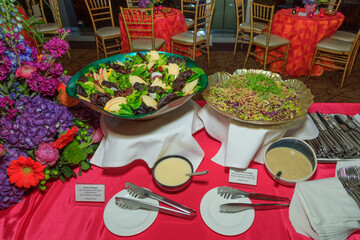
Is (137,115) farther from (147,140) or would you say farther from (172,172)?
(172,172)

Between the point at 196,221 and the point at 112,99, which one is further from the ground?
the point at 112,99

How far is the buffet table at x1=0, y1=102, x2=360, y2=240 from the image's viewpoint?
74 centimetres

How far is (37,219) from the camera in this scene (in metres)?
0.79

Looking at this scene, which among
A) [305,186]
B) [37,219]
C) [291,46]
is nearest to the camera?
[305,186]

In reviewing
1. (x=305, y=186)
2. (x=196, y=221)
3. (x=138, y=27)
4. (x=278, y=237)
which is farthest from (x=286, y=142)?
(x=138, y=27)

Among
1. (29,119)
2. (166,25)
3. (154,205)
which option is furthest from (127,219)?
(166,25)

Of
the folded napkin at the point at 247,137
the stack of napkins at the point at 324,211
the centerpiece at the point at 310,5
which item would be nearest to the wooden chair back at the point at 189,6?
the centerpiece at the point at 310,5

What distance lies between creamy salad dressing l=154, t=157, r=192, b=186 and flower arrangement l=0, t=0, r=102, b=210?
0.96 ft

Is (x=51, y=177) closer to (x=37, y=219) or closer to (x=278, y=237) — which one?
(x=37, y=219)

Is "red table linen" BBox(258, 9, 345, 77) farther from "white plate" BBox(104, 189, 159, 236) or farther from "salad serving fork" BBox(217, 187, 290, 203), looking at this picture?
"white plate" BBox(104, 189, 159, 236)

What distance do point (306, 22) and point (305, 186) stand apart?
8.84ft

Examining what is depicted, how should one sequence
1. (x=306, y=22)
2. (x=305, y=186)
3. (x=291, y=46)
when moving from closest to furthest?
(x=305, y=186)
(x=306, y=22)
(x=291, y=46)

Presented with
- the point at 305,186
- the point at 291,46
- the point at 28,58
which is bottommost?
A: the point at 291,46

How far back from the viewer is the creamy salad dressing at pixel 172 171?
808 mm
